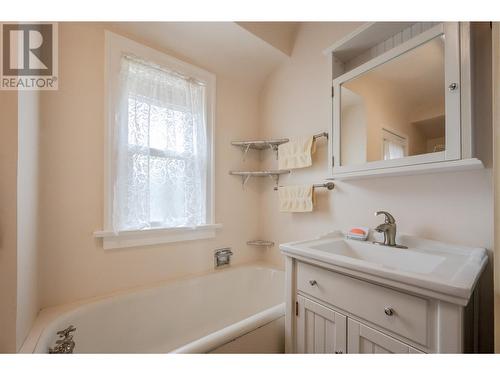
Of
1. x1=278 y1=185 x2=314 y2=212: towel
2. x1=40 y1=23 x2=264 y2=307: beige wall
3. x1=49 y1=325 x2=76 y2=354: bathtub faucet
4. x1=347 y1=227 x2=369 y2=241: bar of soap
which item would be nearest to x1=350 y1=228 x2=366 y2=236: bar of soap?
x1=347 y1=227 x2=369 y2=241: bar of soap

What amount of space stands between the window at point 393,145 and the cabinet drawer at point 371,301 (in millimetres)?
692

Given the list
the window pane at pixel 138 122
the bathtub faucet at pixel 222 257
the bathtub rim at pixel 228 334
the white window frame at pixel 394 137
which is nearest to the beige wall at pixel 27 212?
the window pane at pixel 138 122

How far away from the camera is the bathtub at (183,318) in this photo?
95cm

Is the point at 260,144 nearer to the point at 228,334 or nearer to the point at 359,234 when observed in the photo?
the point at 359,234

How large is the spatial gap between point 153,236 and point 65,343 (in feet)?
2.11

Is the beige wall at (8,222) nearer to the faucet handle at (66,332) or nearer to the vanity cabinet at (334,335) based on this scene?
the faucet handle at (66,332)

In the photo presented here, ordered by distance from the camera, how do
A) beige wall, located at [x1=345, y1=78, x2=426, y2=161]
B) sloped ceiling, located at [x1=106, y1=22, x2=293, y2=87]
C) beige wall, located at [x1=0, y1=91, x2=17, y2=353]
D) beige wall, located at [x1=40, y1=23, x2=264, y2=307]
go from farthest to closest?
sloped ceiling, located at [x1=106, y1=22, x2=293, y2=87]
beige wall, located at [x1=40, y1=23, x2=264, y2=307]
beige wall, located at [x1=345, y1=78, x2=426, y2=161]
beige wall, located at [x1=0, y1=91, x2=17, y2=353]

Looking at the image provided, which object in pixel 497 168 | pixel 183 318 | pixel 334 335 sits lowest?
pixel 183 318

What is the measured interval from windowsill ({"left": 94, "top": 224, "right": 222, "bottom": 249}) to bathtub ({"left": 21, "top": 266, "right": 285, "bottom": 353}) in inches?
11.9

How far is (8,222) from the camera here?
2.56 ft

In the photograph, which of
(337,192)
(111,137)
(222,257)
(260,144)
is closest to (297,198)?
(337,192)

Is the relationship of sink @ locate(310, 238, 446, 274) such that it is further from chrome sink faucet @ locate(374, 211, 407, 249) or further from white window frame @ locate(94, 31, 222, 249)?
A: white window frame @ locate(94, 31, 222, 249)

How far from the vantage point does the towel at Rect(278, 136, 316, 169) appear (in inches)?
58.9
